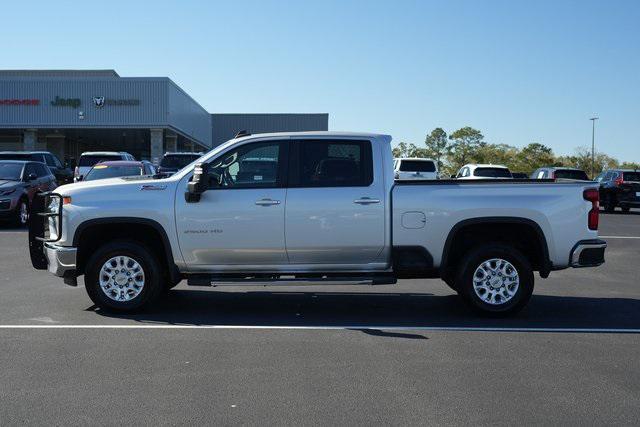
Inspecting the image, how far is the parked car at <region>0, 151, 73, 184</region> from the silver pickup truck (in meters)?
17.3

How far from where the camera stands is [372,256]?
766 cm

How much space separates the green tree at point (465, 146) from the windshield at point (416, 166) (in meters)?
89.2

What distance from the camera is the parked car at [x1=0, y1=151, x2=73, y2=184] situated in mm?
23953

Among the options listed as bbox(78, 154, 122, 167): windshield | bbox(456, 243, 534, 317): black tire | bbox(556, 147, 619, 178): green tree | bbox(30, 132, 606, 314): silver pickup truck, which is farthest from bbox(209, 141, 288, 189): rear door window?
bbox(556, 147, 619, 178): green tree

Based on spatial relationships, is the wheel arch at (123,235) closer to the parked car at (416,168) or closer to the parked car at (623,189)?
the parked car at (416,168)

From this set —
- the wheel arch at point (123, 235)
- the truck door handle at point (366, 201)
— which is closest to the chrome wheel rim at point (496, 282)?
the truck door handle at point (366, 201)

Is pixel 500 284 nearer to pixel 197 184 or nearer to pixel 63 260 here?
pixel 197 184

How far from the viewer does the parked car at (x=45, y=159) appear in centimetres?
2395

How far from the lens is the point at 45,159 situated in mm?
24891

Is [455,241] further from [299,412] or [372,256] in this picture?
[299,412]

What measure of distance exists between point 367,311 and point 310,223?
135 cm

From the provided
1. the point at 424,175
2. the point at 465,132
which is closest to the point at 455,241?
the point at 424,175

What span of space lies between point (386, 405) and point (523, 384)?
1.21 m

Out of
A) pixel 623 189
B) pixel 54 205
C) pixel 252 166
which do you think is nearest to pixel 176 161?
pixel 623 189
